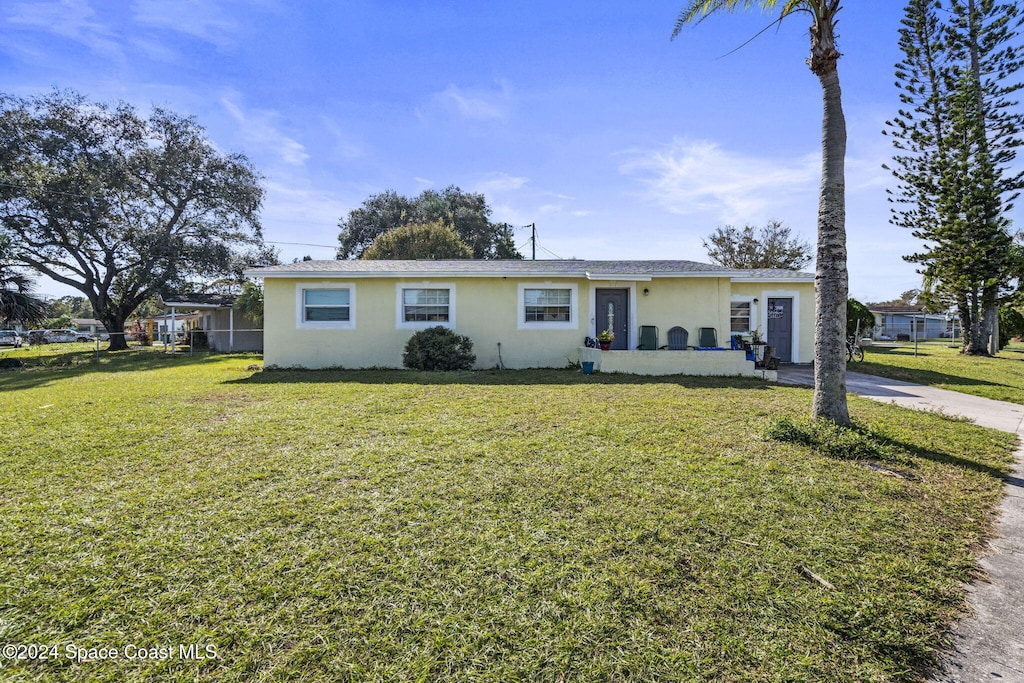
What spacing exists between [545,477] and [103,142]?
3047 centimetres

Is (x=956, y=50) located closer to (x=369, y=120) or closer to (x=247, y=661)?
(x=369, y=120)

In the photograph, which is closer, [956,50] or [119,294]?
[956,50]

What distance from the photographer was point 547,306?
40.5 ft

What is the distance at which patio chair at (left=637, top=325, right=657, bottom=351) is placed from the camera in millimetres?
12203

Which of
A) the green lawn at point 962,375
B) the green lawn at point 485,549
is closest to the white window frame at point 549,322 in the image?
the green lawn at point 485,549

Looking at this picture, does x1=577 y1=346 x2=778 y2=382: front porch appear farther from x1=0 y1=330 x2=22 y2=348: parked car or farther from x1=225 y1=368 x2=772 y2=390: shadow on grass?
x1=0 y1=330 x2=22 y2=348: parked car

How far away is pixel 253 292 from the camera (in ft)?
68.6

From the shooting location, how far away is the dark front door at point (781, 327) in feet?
44.8

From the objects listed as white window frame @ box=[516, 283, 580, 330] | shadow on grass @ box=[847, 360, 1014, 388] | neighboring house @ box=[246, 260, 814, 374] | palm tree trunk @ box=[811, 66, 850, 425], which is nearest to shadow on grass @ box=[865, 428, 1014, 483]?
palm tree trunk @ box=[811, 66, 850, 425]

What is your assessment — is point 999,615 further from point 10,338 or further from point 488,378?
point 10,338

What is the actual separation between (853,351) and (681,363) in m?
7.12

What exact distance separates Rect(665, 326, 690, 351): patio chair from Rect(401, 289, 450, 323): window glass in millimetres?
6185

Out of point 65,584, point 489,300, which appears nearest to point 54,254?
point 489,300

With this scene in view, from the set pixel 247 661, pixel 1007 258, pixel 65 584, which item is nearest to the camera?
pixel 247 661
